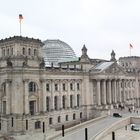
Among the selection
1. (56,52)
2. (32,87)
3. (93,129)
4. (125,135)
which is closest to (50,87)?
(32,87)

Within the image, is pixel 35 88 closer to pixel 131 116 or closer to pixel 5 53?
pixel 5 53

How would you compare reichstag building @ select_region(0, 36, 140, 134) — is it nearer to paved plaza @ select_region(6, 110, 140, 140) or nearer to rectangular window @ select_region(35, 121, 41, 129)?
rectangular window @ select_region(35, 121, 41, 129)

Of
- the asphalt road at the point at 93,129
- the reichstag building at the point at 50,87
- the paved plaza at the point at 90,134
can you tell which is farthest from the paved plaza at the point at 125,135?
the reichstag building at the point at 50,87

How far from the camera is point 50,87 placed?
294 ft

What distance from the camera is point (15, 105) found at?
80.2m

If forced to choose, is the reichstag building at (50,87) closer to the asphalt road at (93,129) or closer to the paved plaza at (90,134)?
the paved plaza at (90,134)

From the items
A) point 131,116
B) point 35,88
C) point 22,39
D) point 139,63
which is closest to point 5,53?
point 22,39

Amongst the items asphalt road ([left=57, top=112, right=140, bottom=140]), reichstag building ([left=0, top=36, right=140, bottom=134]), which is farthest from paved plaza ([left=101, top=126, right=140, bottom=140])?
reichstag building ([left=0, top=36, right=140, bottom=134])

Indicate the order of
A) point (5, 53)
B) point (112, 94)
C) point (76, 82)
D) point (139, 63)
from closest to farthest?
point (5, 53)
point (76, 82)
point (112, 94)
point (139, 63)

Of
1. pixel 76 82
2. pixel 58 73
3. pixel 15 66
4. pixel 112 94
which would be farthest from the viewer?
pixel 112 94

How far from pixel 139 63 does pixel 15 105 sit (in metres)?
76.0

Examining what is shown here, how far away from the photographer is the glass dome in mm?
117562

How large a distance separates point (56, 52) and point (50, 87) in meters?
31.2

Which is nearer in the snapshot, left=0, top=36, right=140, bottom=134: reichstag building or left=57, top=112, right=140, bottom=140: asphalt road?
A: left=57, top=112, right=140, bottom=140: asphalt road
